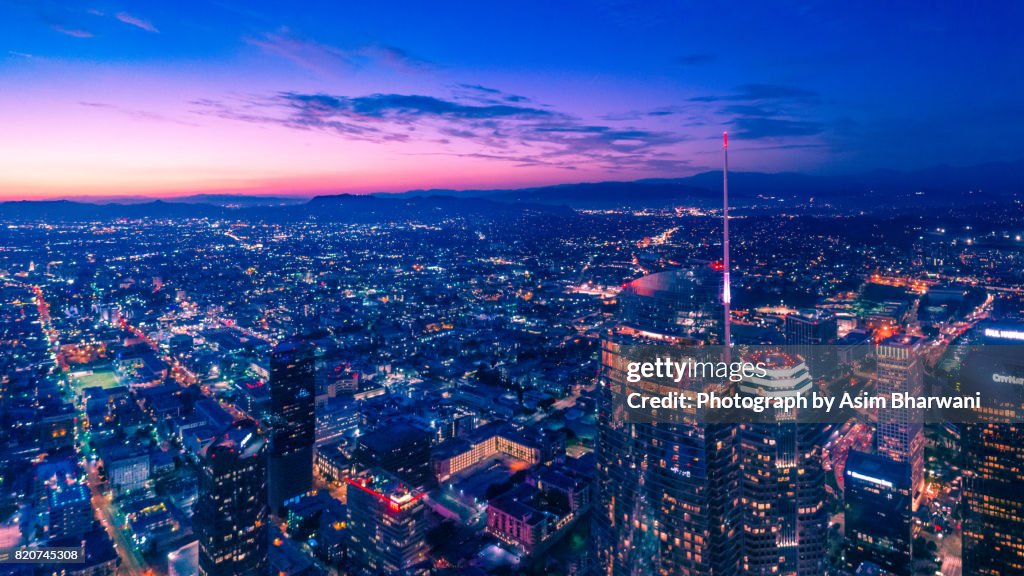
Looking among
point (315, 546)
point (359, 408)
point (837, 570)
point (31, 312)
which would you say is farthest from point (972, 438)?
point (31, 312)

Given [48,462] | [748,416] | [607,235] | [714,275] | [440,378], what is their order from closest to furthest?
1. [748,416]
2. [714,275]
3. [48,462]
4. [440,378]
5. [607,235]

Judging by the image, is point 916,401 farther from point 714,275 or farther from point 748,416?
point 748,416

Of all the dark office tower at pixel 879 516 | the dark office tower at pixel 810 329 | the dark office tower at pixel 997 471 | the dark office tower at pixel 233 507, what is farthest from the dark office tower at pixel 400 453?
the dark office tower at pixel 997 471

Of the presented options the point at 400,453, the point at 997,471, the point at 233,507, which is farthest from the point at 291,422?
the point at 997,471

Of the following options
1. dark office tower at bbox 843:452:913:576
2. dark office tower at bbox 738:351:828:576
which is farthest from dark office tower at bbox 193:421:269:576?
dark office tower at bbox 843:452:913:576

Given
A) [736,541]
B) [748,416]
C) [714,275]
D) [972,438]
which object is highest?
[714,275]

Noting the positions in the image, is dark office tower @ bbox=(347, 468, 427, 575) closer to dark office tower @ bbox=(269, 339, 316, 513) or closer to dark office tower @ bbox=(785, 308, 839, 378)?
dark office tower @ bbox=(269, 339, 316, 513)

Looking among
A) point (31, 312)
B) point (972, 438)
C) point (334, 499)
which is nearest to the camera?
point (972, 438)

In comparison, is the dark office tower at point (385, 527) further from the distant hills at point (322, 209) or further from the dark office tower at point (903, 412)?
the distant hills at point (322, 209)
